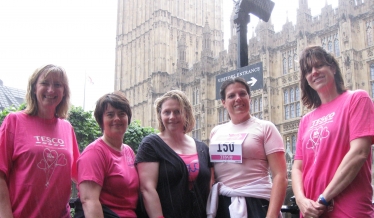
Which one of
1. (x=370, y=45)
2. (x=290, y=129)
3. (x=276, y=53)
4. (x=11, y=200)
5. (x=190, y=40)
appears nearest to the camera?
(x=11, y=200)

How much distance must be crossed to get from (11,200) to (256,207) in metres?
1.65

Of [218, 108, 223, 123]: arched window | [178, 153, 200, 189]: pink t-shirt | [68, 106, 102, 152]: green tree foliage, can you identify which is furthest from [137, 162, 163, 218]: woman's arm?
[218, 108, 223, 123]: arched window

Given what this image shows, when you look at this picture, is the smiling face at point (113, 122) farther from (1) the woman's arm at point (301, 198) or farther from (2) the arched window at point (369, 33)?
(2) the arched window at point (369, 33)

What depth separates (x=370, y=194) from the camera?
233 centimetres

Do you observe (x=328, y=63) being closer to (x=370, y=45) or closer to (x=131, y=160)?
(x=131, y=160)

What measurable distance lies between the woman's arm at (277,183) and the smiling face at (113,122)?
1086 millimetres

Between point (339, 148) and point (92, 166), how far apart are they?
160 centimetres

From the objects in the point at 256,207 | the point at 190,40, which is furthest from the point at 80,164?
the point at 190,40

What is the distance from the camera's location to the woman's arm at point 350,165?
2.27 m

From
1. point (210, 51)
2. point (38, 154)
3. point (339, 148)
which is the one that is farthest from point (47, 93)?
point (210, 51)

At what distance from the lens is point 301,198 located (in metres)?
2.50

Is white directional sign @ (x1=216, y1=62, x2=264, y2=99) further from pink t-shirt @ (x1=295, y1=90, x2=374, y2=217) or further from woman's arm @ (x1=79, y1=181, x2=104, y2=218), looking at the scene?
woman's arm @ (x1=79, y1=181, x2=104, y2=218)

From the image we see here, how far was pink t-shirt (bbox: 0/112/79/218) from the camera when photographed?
256 cm

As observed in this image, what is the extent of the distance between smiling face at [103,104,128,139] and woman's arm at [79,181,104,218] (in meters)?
0.42
